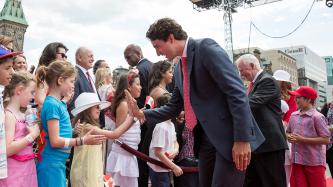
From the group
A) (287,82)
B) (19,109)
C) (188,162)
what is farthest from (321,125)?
(19,109)

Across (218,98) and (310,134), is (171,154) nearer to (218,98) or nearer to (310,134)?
(218,98)

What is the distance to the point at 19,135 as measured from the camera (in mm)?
3154

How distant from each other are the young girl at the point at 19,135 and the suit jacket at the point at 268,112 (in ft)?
8.20

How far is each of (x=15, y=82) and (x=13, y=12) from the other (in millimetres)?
105434

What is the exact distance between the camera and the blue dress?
10.6ft

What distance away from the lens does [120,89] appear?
15.5ft

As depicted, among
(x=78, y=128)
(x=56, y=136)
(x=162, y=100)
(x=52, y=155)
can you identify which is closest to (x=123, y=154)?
(x=162, y=100)

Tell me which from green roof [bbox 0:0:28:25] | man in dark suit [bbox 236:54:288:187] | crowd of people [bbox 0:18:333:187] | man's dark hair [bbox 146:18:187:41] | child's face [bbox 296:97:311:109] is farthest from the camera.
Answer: green roof [bbox 0:0:28:25]

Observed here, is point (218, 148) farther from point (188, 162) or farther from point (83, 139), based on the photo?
point (188, 162)

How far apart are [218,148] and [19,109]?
74.8 inches

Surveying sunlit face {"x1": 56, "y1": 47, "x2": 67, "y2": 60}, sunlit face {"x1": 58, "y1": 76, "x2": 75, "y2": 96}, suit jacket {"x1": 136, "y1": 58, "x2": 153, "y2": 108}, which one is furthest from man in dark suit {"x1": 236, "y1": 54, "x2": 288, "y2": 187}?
sunlit face {"x1": 56, "y1": 47, "x2": 67, "y2": 60}

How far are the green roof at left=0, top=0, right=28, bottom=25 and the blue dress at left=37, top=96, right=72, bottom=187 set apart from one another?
102 m

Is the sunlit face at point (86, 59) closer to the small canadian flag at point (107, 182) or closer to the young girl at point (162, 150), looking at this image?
the young girl at point (162, 150)

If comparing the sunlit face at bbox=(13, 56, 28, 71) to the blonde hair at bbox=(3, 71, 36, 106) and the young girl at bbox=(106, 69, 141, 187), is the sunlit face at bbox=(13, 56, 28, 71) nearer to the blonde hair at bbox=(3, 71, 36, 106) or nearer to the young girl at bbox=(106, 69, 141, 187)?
the young girl at bbox=(106, 69, 141, 187)
